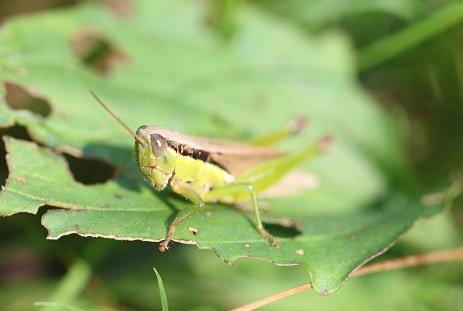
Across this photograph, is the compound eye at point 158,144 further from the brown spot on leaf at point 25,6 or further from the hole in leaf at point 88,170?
the brown spot on leaf at point 25,6

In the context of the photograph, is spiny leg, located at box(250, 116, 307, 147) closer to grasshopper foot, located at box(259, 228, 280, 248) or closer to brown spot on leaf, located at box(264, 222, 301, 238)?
brown spot on leaf, located at box(264, 222, 301, 238)

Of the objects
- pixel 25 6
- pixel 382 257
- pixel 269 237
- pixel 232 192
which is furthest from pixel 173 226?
pixel 25 6

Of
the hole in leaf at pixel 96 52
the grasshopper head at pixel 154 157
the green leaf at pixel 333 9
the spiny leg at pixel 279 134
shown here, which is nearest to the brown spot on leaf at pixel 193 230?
the grasshopper head at pixel 154 157

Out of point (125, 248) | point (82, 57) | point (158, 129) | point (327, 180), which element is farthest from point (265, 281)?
point (82, 57)

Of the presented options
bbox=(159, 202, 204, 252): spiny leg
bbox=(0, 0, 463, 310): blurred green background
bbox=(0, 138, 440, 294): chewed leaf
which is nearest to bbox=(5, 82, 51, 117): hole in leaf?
bbox=(0, 0, 463, 310): blurred green background

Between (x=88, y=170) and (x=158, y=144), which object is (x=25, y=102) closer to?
(x=88, y=170)

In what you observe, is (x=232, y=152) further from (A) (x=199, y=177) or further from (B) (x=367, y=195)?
(B) (x=367, y=195)
